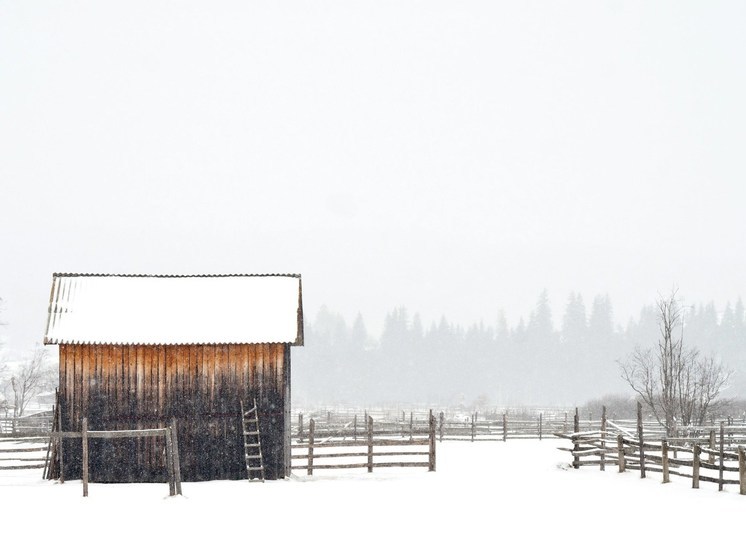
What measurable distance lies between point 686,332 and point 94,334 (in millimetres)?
134854

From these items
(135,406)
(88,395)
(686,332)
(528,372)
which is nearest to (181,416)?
(135,406)

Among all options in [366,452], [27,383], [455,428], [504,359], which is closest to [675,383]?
[366,452]

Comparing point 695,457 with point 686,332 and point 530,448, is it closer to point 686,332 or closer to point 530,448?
point 530,448

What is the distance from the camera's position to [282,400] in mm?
21219

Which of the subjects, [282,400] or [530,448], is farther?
[530,448]

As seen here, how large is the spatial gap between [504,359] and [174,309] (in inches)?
4658

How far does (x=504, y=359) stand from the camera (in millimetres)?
136125

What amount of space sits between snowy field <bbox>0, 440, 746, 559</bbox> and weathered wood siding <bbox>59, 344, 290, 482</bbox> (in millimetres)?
906

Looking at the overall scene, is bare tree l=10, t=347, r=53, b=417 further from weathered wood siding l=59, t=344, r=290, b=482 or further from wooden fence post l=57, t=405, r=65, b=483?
weathered wood siding l=59, t=344, r=290, b=482

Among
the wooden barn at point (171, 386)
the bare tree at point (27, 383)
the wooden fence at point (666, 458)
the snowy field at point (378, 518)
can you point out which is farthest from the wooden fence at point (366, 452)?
the bare tree at point (27, 383)

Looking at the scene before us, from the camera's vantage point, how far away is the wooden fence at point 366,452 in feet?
73.9

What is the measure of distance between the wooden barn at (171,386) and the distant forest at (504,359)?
99575mm

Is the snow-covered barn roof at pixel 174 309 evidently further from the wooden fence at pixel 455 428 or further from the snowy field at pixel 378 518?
the wooden fence at pixel 455 428

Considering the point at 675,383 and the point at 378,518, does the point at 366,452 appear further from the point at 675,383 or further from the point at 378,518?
the point at 378,518
